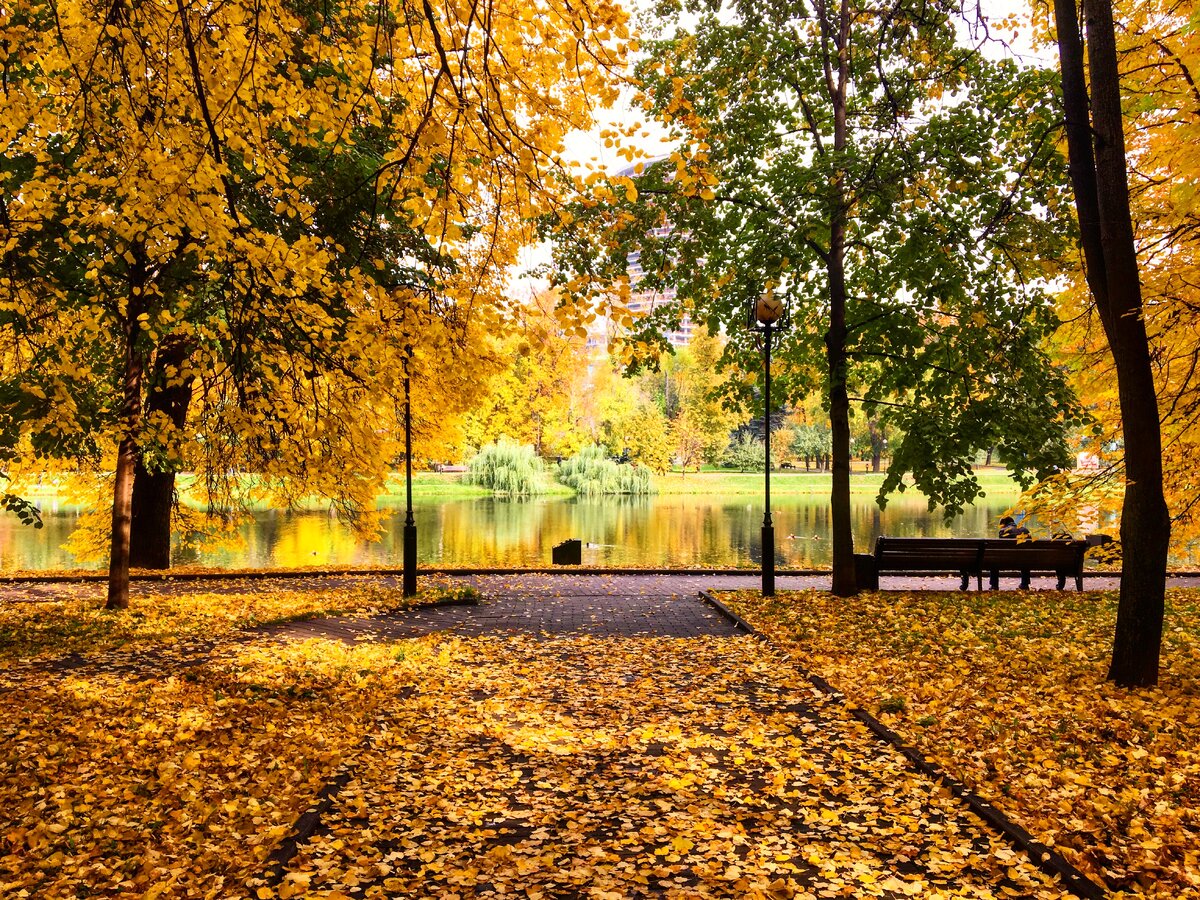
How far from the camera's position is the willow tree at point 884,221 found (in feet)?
30.3

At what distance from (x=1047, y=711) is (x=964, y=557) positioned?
6717mm

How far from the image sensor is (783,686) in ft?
20.8

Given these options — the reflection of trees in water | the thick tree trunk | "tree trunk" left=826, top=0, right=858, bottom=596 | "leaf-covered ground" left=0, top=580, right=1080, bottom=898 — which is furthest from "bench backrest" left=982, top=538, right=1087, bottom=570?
the reflection of trees in water

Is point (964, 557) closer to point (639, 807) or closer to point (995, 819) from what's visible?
point (995, 819)

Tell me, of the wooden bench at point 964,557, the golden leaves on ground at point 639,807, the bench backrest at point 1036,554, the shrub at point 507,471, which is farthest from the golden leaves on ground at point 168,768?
the shrub at point 507,471

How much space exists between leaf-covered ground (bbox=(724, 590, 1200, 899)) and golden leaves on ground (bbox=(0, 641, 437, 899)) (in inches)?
146

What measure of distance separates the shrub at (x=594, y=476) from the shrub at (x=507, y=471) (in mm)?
3225

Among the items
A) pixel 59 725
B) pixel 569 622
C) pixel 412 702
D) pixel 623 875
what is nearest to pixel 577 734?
pixel 412 702

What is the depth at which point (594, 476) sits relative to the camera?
40.0m

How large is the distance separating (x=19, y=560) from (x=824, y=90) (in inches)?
793

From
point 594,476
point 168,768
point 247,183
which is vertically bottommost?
point 168,768

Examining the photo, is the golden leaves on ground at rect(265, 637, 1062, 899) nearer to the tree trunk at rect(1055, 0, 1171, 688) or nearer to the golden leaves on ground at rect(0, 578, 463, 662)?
the tree trunk at rect(1055, 0, 1171, 688)

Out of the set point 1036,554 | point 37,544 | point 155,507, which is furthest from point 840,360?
point 37,544

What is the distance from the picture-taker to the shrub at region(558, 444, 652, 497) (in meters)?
39.8
